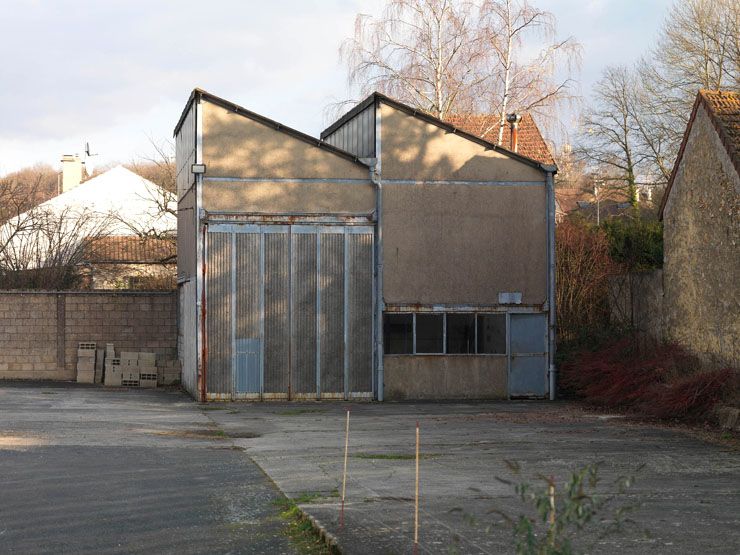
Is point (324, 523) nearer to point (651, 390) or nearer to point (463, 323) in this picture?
point (651, 390)

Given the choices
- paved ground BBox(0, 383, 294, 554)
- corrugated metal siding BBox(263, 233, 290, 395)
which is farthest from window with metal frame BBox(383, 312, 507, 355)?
paved ground BBox(0, 383, 294, 554)

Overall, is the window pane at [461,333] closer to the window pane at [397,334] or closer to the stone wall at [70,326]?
the window pane at [397,334]

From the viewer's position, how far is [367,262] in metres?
24.3

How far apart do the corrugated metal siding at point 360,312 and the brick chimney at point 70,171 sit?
135ft

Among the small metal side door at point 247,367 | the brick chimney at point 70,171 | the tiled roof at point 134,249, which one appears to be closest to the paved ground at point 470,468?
the small metal side door at point 247,367

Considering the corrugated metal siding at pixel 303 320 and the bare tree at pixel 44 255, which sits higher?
the bare tree at pixel 44 255

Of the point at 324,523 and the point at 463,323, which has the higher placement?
the point at 463,323

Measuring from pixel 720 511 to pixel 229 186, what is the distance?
616 inches

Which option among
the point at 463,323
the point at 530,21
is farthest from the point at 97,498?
the point at 530,21

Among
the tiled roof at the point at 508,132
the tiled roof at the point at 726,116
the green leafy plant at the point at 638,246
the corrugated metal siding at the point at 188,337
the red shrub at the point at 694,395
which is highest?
the tiled roof at the point at 508,132

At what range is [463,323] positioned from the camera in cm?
2467

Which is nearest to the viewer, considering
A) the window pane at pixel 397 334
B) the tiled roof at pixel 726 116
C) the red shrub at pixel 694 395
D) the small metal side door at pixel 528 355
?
the red shrub at pixel 694 395

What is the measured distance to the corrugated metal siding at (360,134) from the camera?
2453 cm

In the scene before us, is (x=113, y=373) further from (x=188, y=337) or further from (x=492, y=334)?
(x=492, y=334)
